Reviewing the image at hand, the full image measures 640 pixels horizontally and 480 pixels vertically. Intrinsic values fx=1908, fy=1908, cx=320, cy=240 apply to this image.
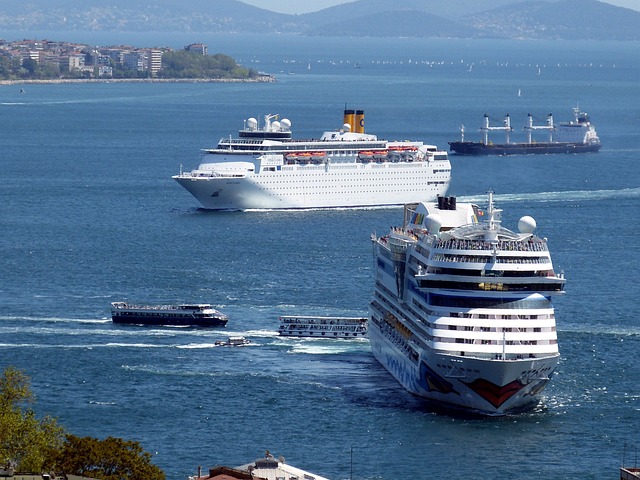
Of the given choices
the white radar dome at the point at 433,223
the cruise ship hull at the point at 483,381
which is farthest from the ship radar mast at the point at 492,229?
the cruise ship hull at the point at 483,381

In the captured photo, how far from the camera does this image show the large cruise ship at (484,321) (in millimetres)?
41750

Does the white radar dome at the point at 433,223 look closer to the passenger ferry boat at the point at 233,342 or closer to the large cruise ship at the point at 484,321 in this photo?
the large cruise ship at the point at 484,321

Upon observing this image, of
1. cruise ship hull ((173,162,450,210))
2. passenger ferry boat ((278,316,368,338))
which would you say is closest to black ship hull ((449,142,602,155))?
cruise ship hull ((173,162,450,210))

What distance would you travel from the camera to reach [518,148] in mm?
116188

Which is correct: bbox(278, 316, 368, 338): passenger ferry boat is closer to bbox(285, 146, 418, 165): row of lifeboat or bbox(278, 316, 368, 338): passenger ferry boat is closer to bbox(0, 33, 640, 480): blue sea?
bbox(0, 33, 640, 480): blue sea

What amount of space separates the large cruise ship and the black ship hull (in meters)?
69.4

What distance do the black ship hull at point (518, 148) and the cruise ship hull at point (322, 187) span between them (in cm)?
2283

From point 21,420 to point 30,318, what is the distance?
19.0 meters

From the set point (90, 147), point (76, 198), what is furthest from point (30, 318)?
point (90, 147)

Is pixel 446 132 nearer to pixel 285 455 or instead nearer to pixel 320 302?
pixel 320 302

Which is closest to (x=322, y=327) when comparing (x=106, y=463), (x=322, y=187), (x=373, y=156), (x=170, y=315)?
(x=170, y=315)

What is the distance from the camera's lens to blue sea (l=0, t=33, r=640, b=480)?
1549 inches

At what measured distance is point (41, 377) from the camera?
4500 centimetres

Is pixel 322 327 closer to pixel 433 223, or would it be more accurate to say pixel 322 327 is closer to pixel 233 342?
pixel 233 342
